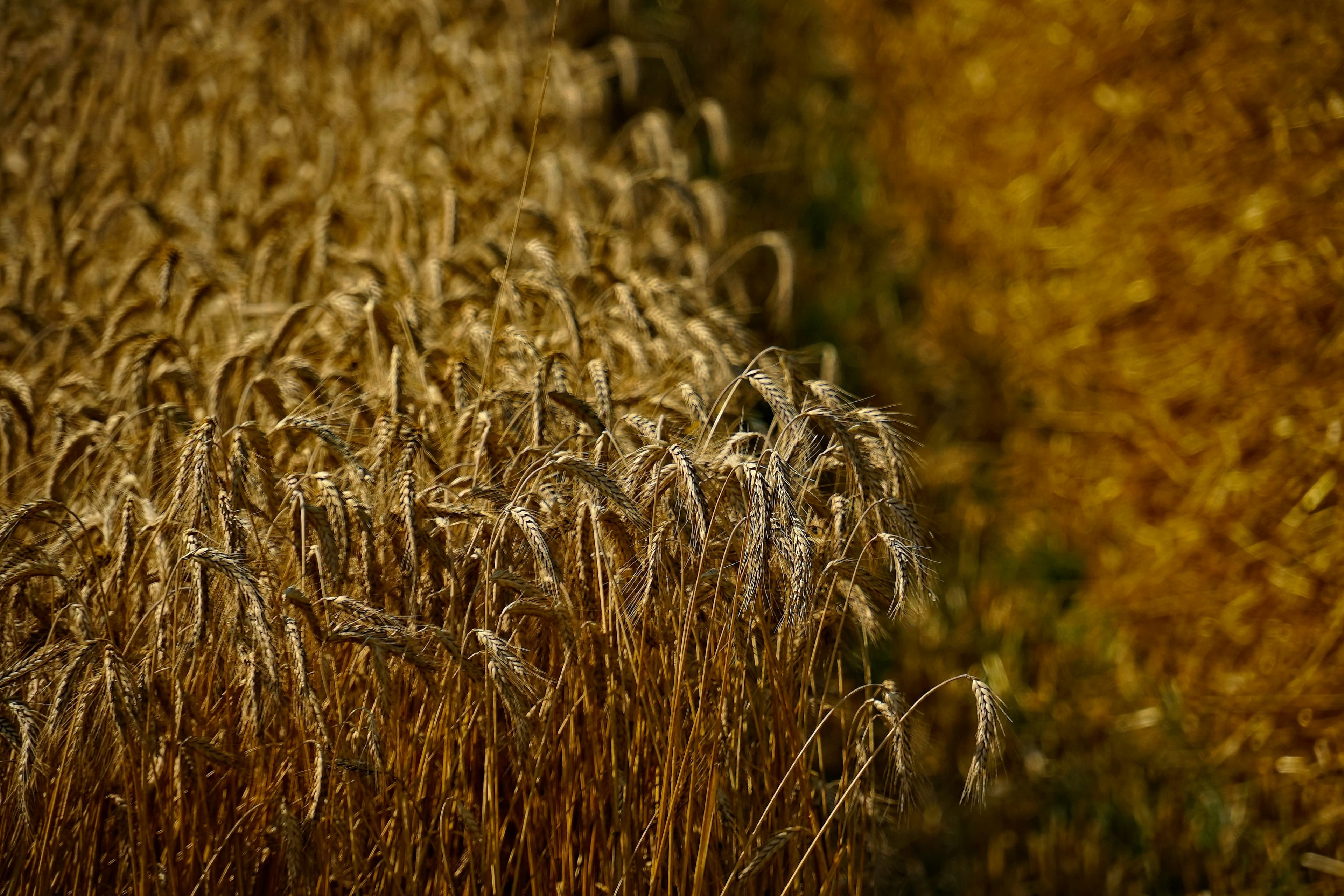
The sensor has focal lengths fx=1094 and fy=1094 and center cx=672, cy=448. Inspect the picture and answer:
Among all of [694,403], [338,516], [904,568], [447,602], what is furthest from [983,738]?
[338,516]

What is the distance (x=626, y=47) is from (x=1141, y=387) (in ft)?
6.63

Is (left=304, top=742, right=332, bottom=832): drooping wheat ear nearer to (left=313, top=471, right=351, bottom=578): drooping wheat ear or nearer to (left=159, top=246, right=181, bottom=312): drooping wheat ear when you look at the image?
(left=313, top=471, right=351, bottom=578): drooping wheat ear

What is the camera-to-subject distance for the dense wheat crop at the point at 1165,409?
2.80 m

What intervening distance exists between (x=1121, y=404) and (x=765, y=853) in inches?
107

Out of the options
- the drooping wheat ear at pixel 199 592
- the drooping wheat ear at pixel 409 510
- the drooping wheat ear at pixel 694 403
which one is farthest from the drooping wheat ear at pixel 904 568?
the drooping wheat ear at pixel 199 592

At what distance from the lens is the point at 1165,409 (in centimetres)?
348

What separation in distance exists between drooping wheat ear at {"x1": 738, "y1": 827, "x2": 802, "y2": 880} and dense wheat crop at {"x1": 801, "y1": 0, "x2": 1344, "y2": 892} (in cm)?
143

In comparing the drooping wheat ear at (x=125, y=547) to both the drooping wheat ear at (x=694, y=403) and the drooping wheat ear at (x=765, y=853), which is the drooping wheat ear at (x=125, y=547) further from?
the drooping wheat ear at (x=765, y=853)

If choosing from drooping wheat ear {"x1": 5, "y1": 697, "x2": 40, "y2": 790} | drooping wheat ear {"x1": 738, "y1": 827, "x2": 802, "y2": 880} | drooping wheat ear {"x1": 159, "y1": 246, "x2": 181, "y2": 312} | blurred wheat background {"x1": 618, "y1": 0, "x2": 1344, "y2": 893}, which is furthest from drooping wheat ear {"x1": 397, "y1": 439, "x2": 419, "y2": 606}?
blurred wheat background {"x1": 618, "y1": 0, "x2": 1344, "y2": 893}

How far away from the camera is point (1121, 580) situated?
3459 mm

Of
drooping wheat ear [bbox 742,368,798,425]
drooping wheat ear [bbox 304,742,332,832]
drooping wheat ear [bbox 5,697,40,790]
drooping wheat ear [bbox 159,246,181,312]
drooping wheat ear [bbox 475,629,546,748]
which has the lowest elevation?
drooping wheat ear [bbox 304,742,332,832]

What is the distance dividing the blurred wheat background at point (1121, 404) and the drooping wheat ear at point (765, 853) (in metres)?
1.17

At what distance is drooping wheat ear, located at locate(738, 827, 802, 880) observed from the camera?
4.88ft

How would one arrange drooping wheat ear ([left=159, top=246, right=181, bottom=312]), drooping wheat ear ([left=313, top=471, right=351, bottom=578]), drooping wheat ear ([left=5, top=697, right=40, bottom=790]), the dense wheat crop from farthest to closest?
1. the dense wheat crop
2. drooping wheat ear ([left=159, top=246, right=181, bottom=312])
3. drooping wheat ear ([left=313, top=471, right=351, bottom=578])
4. drooping wheat ear ([left=5, top=697, right=40, bottom=790])
